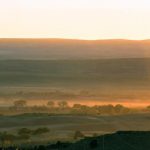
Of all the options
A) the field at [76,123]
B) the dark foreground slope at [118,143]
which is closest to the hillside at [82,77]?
the field at [76,123]

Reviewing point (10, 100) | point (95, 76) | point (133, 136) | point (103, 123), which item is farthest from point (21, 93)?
point (133, 136)

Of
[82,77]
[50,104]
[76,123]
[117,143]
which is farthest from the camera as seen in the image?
[82,77]

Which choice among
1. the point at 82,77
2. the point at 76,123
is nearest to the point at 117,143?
the point at 76,123

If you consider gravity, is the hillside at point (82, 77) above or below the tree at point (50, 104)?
above

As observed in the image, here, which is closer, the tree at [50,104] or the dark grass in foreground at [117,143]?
the dark grass in foreground at [117,143]

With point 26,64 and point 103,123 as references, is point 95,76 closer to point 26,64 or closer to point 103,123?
point 26,64

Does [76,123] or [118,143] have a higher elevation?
[76,123]

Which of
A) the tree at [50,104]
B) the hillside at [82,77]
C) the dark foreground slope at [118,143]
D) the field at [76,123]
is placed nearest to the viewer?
the dark foreground slope at [118,143]

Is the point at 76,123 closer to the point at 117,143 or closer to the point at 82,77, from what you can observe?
the point at 117,143

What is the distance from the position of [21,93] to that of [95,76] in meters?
31.0

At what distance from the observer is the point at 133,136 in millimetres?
25625

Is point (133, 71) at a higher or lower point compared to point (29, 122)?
higher

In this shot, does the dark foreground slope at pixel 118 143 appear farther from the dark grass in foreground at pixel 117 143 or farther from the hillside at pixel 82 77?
the hillside at pixel 82 77

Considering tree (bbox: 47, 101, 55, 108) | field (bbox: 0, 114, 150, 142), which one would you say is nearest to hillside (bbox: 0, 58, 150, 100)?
tree (bbox: 47, 101, 55, 108)
